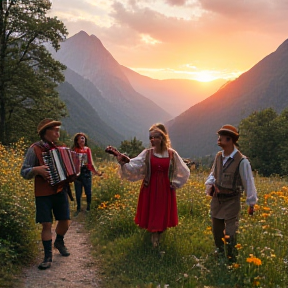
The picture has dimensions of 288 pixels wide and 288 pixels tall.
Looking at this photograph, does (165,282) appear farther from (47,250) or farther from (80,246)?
(80,246)

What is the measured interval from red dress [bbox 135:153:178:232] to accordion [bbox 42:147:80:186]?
134 centimetres

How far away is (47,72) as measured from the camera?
20531mm

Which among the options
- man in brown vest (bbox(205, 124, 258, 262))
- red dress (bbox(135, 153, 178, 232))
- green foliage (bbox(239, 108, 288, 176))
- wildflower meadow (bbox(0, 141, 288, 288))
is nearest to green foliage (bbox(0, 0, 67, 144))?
wildflower meadow (bbox(0, 141, 288, 288))

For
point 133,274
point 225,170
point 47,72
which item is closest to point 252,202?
point 225,170

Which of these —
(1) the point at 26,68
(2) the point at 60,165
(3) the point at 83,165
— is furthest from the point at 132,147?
(2) the point at 60,165

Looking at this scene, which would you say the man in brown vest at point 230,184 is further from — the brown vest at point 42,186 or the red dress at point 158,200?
the brown vest at point 42,186

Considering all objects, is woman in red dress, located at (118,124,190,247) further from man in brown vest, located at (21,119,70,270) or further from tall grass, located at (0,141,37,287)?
tall grass, located at (0,141,37,287)

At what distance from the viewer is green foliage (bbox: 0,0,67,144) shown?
19250mm

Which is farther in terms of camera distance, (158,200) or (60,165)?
(158,200)

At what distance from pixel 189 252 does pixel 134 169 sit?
1725 millimetres

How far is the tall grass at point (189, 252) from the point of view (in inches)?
167

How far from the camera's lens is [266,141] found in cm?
4344

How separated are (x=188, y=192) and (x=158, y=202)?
10.3 feet

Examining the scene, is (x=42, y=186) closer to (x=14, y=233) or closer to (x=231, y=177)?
(x=14, y=233)
